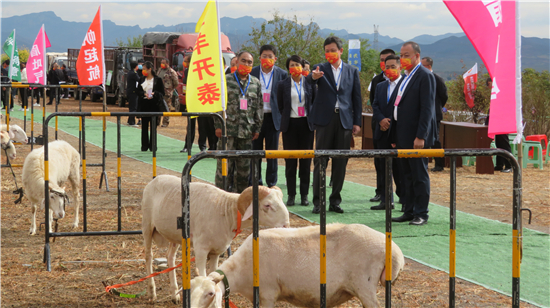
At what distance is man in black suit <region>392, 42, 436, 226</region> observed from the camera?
6.92 m

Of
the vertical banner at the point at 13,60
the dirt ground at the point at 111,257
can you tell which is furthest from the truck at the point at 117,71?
the dirt ground at the point at 111,257

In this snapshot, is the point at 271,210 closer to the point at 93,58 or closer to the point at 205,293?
the point at 205,293

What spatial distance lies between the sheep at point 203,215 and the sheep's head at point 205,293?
0.85 meters

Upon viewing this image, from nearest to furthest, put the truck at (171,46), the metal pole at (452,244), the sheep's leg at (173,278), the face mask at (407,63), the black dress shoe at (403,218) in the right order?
the metal pole at (452,244) < the sheep's leg at (173,278) < the face mask at (407,63) < the black dress shoe at (403,218) < the truck at (171,46)

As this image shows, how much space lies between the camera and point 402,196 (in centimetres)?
819

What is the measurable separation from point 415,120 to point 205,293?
4.53 meters

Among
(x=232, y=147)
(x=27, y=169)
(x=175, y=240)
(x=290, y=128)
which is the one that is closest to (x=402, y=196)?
(x=290, y=128)

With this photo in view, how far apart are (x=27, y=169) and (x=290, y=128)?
3511 millimetres

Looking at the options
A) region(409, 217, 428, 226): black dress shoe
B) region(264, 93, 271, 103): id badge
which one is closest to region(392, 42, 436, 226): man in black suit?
region(409, 217, 428, 226): black dress shoe

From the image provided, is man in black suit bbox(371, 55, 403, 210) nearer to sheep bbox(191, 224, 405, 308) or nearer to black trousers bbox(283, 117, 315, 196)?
black trousers bbox(283, 117, 315, 196)

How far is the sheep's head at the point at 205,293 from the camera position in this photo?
3.24 meters

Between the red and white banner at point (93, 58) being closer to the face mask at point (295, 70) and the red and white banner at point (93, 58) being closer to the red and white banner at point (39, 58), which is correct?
the red and white banner at point (39, 58)

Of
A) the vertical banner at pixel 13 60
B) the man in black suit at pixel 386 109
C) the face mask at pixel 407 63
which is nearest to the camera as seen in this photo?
the face mask at pixel 407 63

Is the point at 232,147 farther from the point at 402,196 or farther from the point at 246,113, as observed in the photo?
the point at 402,196
